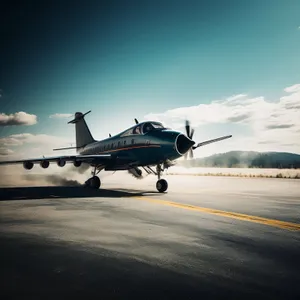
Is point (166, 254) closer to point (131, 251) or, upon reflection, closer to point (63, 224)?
point (131, 251)

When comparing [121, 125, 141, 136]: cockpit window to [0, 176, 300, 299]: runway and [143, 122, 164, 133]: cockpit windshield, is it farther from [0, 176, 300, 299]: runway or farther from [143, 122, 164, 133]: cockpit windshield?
[0, 176, 300, 299]: runway

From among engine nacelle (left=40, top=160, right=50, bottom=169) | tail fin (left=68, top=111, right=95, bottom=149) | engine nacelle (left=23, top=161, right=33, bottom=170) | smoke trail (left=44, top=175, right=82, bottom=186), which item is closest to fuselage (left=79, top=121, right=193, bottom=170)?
engine nacelle (left=40, top=160, right=50, bottom=169)

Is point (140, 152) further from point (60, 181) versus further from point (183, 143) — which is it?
point (60, 181)

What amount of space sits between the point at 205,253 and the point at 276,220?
4.11 meters

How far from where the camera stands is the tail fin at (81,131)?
31.0m

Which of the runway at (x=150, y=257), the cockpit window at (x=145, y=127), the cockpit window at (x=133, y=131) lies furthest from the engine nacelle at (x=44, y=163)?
the runway at (x=150, y=257)

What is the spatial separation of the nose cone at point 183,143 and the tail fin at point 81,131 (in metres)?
16.8

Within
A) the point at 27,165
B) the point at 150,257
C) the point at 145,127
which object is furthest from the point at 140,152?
the point at 150,257

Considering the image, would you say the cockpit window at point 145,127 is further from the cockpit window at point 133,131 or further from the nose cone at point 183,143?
the nose cone at point 183,143

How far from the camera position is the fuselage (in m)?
15.5

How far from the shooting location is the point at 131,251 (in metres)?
4.73

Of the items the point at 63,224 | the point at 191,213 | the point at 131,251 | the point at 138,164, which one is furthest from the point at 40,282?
the point at 138,164

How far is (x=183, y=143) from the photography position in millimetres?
15562

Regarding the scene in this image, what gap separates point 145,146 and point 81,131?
56.1 feet
